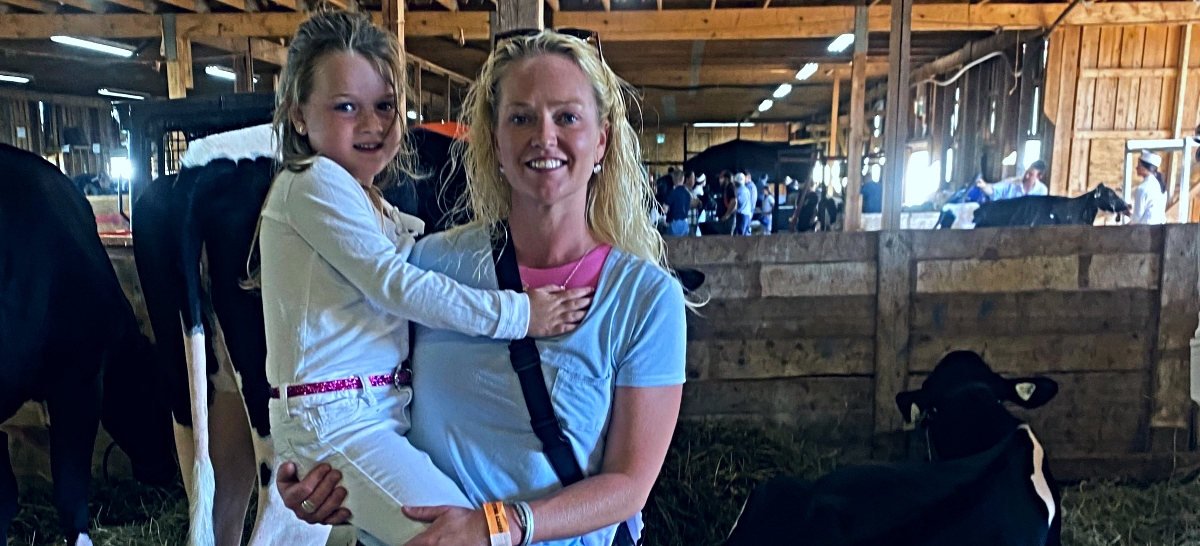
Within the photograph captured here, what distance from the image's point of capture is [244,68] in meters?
7.13

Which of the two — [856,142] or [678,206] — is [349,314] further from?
[678,206]

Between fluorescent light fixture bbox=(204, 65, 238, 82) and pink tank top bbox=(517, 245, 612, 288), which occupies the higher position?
fluorescent light fixture bbox=(204, 65, 238, 82)

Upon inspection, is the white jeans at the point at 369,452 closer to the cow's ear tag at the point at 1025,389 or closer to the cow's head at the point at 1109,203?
the cow's ear tag at the point at 1025,389

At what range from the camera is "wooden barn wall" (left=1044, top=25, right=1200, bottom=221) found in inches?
383

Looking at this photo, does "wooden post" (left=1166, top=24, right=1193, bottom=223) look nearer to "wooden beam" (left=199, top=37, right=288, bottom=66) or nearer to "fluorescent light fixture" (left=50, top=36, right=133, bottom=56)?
"wooden beam" (left=199, top=37, right=288, bottom=66)

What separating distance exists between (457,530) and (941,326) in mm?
3279

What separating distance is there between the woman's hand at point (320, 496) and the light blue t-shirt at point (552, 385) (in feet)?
0.57

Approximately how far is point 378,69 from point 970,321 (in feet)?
10.7

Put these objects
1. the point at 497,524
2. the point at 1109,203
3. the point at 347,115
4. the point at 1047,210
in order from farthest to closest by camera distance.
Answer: the point at 1109,203
the point at 1047,210
the point at 347,115
the point at 497,524

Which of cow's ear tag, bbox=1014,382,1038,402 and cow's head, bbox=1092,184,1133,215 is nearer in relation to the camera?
cow's ear tag, bbox=1014,382,1038,402

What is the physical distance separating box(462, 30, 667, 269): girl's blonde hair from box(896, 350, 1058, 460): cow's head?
2.24 m

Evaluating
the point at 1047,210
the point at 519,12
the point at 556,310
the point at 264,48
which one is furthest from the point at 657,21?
the point at 556,310

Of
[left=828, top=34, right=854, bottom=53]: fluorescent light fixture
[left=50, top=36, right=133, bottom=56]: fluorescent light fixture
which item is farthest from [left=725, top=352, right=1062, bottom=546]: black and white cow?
[left=50, top=36, right=133, bottom=56]: fluorescent light fixture

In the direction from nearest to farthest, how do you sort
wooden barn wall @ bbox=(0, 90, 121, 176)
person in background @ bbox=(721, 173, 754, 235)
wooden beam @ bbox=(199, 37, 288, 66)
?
person in background @ bbox=(721, 173, 754, 235)
wooden beam @ bbox=(199, 37, 288, 66)
wooden barn wall @ bbox=(0, 90, 121, 176)
